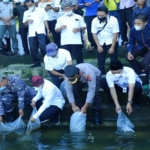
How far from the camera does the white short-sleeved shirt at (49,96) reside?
1032 centimetres

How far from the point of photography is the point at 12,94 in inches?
430

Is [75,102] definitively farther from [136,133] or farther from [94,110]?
[136,133]

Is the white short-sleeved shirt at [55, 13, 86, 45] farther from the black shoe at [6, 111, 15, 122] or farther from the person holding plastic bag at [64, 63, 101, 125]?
the black shoe at [6, 111, 15, 122]

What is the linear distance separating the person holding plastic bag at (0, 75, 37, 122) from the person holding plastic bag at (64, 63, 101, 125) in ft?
3.35

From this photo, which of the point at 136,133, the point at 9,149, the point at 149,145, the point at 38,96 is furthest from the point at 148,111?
the point at 9,149

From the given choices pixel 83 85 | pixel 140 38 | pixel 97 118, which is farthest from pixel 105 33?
pixel 97 118

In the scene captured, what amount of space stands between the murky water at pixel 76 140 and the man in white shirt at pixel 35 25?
2.52m

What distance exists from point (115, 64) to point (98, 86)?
1.96ft

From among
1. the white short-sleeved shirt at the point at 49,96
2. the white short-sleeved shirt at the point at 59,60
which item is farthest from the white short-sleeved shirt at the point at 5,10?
the white short-sleeved shirt at the point at 49,96

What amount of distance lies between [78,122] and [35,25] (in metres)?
3.20

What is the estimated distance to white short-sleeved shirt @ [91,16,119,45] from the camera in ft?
35.9

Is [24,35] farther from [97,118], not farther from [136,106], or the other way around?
[136,106]

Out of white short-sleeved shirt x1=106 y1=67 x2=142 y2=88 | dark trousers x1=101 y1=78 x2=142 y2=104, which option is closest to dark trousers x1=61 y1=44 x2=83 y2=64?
dark trousers x1=101 y1=78 x2=142 y2=104

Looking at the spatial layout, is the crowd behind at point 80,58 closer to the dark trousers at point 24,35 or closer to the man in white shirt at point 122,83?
the man in white shirt at point 122,83
